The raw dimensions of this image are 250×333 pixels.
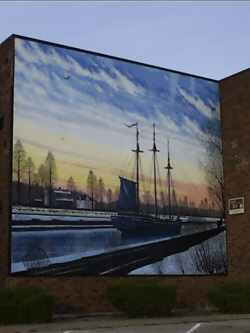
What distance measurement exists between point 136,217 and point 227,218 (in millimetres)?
5058

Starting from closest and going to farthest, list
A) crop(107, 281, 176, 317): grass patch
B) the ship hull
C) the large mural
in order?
1. crop(107, 281, 176, 317): grass patch
2. the large mural
3. the ship hull

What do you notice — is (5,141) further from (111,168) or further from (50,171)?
(111,168)

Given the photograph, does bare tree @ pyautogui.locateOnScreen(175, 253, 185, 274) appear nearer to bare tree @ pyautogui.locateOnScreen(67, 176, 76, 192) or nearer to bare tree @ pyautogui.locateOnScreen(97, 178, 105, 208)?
bare tree @ pyautogui.locateOnScreen(97, 178, 105, 208)

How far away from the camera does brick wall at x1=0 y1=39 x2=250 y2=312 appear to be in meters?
21.8

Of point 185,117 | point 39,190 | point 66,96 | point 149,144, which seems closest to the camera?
point 39,190

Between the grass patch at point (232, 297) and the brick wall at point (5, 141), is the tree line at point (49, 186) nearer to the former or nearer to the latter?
the brick wall at point (5, 141)

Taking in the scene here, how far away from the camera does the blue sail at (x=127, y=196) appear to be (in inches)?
953

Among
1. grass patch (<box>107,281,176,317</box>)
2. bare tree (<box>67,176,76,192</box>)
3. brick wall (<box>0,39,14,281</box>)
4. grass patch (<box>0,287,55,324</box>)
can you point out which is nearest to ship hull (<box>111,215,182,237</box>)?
bare tree (<box>67,176,76,192</box>)

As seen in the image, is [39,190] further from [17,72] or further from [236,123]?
[236,123]

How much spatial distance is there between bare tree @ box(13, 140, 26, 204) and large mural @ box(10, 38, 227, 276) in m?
0.04

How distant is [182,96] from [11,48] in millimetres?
8257

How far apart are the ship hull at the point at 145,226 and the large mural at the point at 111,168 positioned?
0.04m

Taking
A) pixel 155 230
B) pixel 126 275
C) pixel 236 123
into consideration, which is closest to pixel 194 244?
pixel 155 230

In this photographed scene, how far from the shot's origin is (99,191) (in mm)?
23641
